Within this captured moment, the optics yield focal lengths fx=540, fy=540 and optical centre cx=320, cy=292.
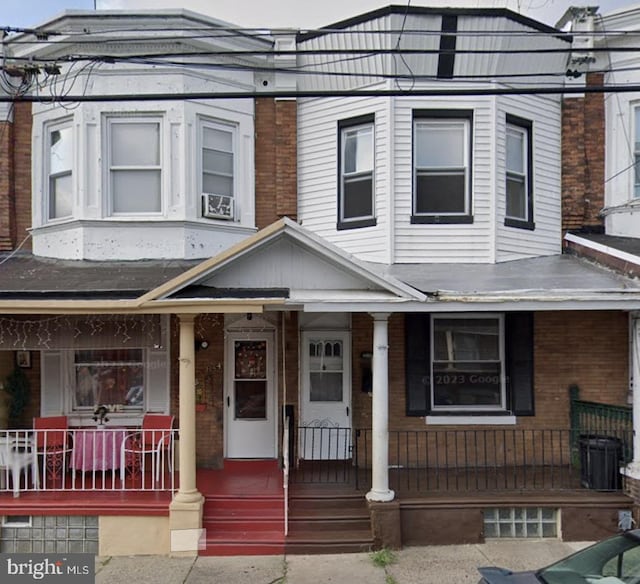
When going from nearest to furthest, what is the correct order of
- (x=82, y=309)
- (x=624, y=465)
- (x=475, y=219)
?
(x=82, y=309), (x=624, y=465), (x=475, y=219)

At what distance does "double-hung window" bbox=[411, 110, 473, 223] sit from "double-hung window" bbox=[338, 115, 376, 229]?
0.73m

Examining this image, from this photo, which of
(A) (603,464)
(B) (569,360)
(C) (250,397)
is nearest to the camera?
(A) (603,464)

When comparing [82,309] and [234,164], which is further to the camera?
[234,164]

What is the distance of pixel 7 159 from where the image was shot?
924cm

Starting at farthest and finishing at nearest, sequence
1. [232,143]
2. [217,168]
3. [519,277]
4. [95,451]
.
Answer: [232,143] → [217,168] → [95,451] → [519,277]

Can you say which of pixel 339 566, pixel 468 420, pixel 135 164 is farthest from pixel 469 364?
pixel 135 164

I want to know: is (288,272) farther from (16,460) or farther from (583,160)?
(583,160)

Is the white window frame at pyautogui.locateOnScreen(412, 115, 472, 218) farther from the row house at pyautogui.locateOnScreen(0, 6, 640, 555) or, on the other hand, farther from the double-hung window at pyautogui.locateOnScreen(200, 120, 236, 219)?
the double-hung window at pyautogui.locateOnScreen(200, 120, 236, 219)

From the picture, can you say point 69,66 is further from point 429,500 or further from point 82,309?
point 429,500

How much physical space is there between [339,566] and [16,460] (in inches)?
176

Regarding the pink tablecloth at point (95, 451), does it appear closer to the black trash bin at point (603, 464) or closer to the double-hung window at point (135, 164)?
the double-hung window at point (135, 164)

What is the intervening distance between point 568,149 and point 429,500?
638cm

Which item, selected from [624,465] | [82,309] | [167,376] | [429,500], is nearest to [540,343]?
[624,465]

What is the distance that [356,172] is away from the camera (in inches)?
358
